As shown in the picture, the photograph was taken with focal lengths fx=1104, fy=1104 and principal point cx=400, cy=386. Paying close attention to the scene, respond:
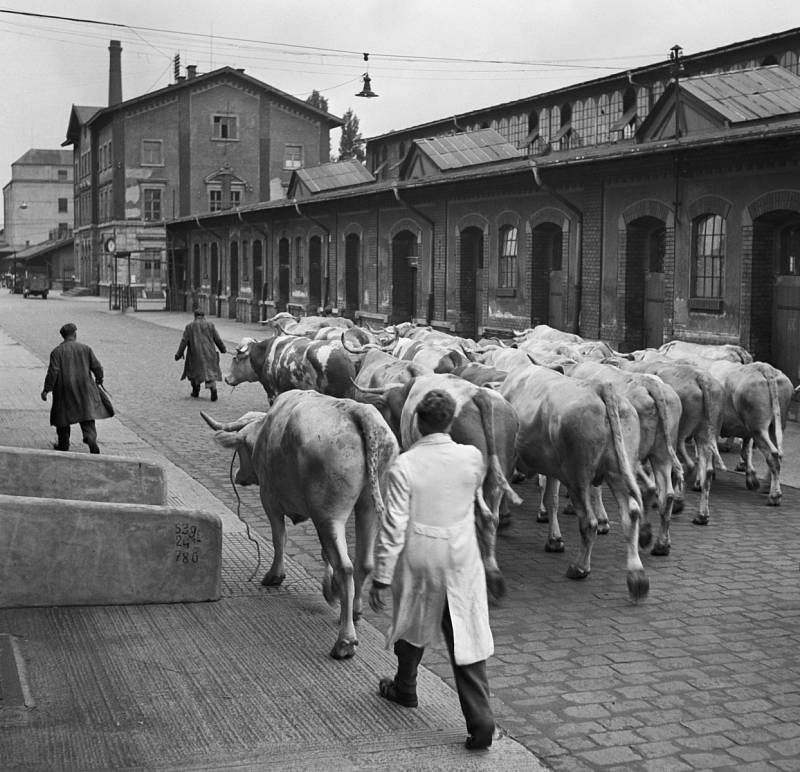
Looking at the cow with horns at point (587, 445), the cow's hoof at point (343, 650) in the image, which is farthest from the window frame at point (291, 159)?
the cow's hoof at point (343, 650)

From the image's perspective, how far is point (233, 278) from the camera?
4753cm

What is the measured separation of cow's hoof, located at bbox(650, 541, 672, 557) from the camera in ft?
31.3

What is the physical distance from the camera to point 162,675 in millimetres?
6383

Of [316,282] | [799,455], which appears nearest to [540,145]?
[316,282]

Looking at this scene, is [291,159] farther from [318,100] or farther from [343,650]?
[343,650]

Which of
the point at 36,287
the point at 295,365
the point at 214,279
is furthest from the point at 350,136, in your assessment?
the point at 295,365

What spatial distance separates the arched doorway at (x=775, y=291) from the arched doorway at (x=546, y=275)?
653cm

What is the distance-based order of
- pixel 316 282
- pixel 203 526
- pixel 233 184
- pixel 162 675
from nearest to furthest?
pixel 162 675
pixel 203 526
pixel 316 282
pixel 233 184

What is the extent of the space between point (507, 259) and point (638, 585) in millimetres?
18900

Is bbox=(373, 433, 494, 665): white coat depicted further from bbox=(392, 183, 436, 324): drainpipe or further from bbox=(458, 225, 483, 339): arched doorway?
bbox=(392, 183, 436, 324): drainpipe

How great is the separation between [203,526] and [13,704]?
219cm

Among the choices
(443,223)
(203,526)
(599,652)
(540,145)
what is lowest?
(599,652)

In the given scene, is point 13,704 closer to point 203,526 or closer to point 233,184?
point 203,526

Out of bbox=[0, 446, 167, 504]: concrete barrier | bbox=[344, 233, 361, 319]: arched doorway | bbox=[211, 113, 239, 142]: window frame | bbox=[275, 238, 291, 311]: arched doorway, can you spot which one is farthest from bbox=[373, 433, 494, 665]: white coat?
bbox=[211, 113, 239, 142]: window frame
